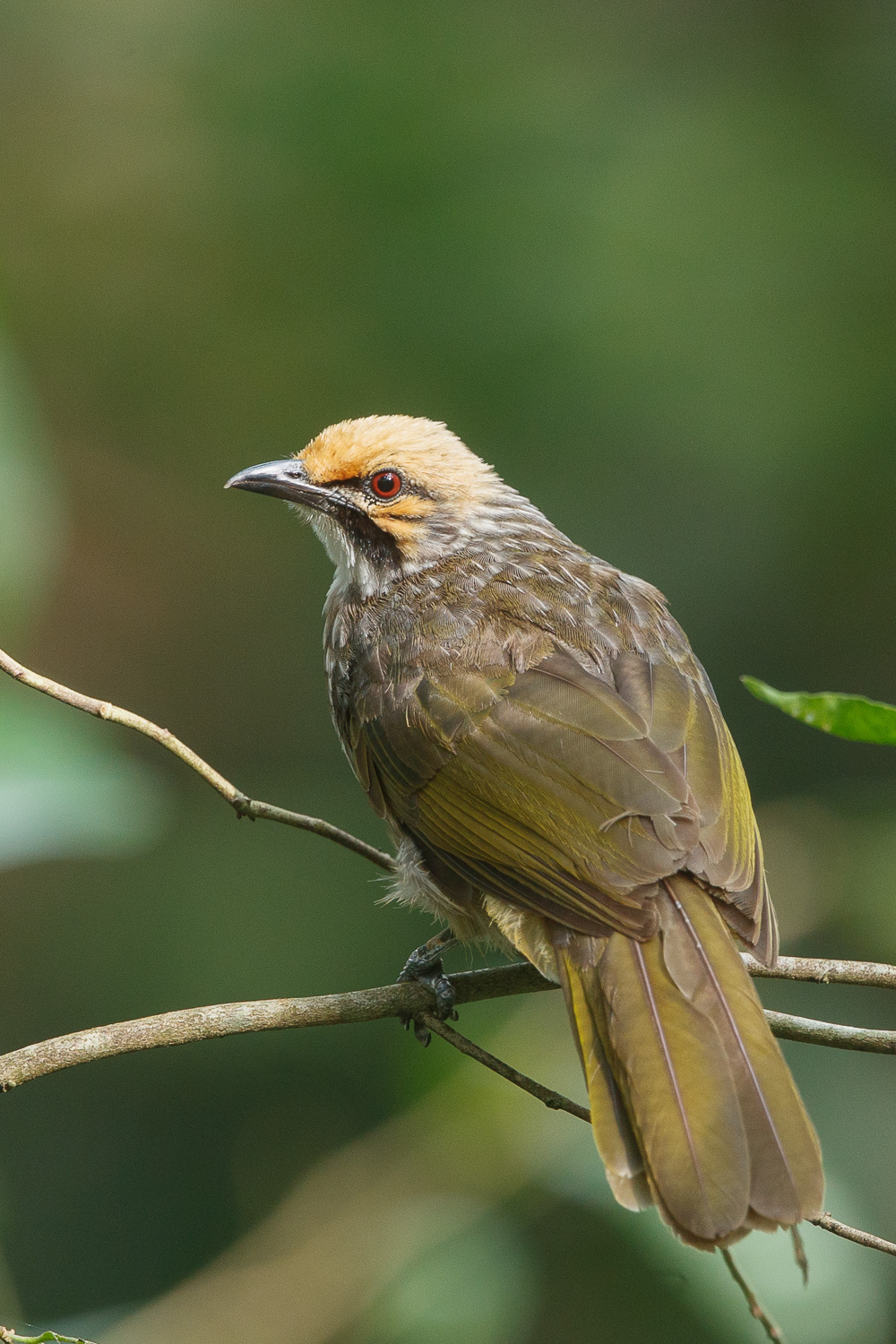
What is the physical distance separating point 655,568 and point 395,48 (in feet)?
9.35

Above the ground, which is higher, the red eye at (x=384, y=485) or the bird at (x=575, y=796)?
the red eye at (x=384, y=485)

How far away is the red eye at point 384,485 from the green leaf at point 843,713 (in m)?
1.87

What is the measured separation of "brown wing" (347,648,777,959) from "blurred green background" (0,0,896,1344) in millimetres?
1585

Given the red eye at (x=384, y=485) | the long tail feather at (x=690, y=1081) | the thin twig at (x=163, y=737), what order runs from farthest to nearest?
1. the red eye at (x=384, y=485)
2. the thin twig at (x=163, y=737)
3. the long tail feather at (x=690, y=1081)

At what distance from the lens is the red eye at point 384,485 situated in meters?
4.19

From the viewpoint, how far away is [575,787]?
3.19 meters

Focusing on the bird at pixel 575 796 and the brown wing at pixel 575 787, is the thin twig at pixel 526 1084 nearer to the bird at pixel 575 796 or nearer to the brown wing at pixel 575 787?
the bird at pixel 575 796

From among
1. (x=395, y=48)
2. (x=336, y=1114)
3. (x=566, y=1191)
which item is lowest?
(x=336, y=1114)

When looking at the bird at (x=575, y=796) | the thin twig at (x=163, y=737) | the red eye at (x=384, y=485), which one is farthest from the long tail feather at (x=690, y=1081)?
the red eye at (x=384, y=485)

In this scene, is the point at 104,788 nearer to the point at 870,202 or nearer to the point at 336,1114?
the point at 336,1114

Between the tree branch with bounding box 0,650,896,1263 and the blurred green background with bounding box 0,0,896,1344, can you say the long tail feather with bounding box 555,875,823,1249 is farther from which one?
the blurred green background with bounding box 0,0,896,1344

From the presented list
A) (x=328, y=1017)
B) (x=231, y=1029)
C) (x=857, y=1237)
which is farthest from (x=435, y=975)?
(x=857, y=1237)

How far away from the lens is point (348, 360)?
7145 mm

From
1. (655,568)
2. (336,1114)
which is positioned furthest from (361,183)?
(336,1114)
